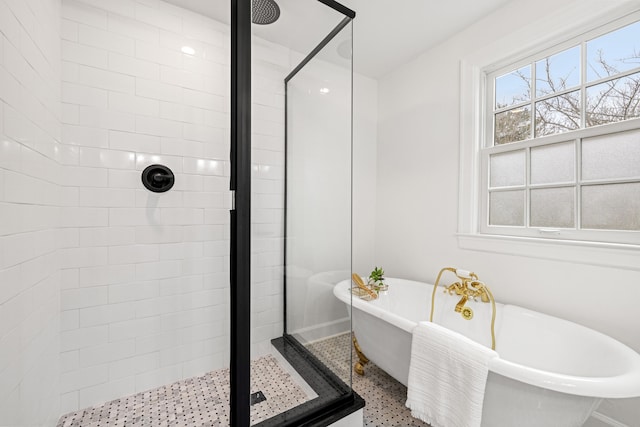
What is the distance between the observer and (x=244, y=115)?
39.8 inches

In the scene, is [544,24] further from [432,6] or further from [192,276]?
[192,276]

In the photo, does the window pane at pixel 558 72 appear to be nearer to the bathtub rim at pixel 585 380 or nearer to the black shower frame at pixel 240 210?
the bathtub rim at pixel 585 380

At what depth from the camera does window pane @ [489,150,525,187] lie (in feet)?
6.15

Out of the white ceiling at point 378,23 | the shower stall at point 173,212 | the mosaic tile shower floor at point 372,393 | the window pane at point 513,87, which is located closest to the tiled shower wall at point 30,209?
the shower stall at point 173,212

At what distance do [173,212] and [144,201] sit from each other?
0.17 metres

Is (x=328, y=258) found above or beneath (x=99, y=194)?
beneath

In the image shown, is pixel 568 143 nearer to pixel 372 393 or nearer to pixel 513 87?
pixel 513 87

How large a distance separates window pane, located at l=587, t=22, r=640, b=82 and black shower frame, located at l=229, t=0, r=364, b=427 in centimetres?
193

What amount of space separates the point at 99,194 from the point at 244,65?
117 centimetres

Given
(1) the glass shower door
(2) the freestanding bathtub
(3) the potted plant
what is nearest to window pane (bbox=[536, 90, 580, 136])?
(2) the freestanding bathtub

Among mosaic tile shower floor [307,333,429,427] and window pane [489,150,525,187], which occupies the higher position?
window pane [489,150,525,187]

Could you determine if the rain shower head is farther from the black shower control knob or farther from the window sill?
the window sill

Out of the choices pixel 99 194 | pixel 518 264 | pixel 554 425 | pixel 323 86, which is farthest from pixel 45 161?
pixel 518 264

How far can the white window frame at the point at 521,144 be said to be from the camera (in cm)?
143
